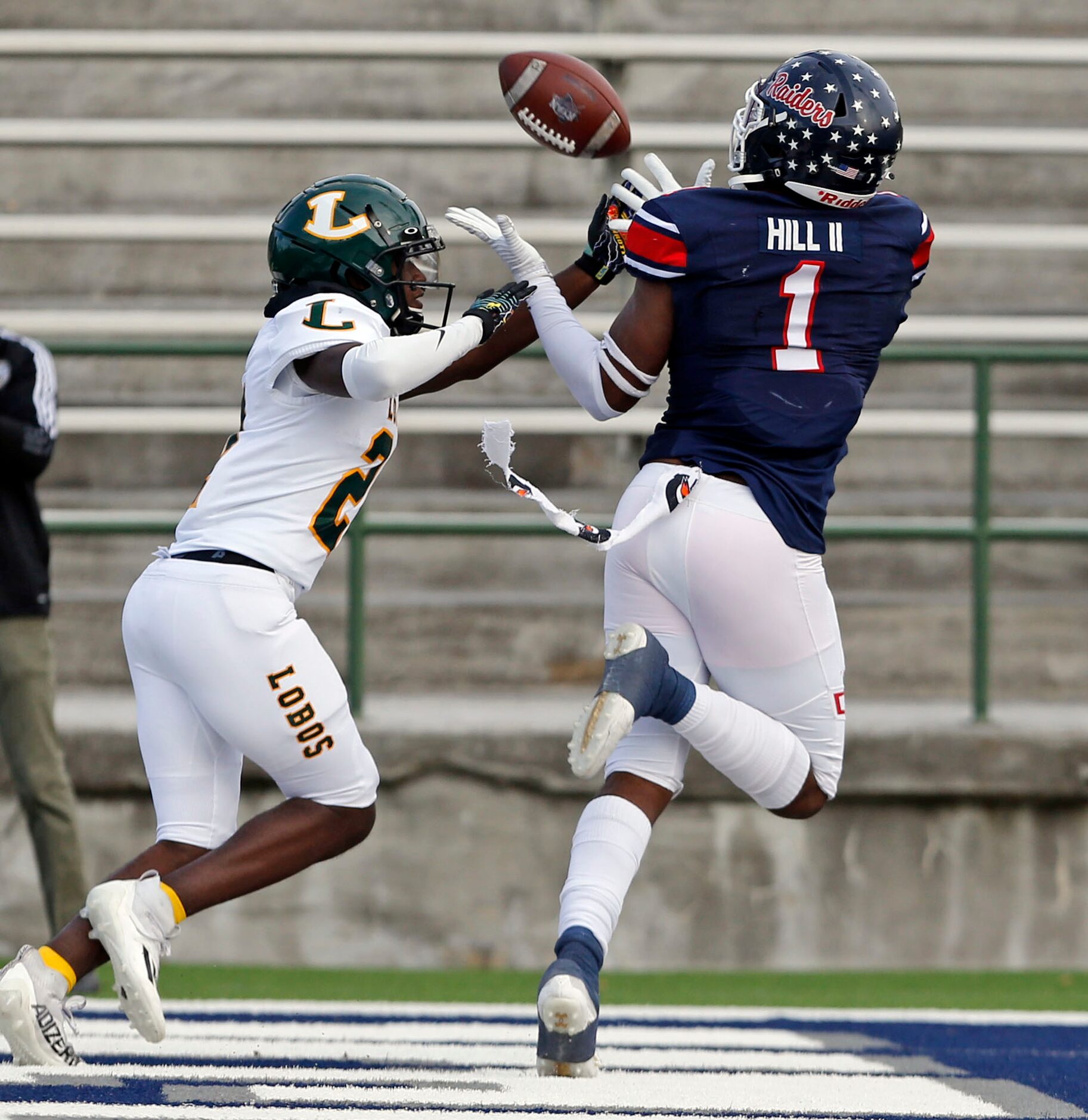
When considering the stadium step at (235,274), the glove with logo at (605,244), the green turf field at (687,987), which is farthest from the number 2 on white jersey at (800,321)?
the stadium step at (235,274)

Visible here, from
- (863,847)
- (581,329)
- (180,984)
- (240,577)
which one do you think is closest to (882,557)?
(863,847)

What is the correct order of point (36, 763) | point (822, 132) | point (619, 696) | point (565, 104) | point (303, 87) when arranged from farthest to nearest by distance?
point (303, 87), point (36, 763), point (565, 104), point (822, 132), point (619, 696)

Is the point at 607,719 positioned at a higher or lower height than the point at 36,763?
higher

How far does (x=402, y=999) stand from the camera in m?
5.25

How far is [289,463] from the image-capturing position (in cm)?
353

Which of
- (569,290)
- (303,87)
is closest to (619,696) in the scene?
(569,290)

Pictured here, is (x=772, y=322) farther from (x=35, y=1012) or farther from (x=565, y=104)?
(x=35, y=1012)

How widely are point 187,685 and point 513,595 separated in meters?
4.04

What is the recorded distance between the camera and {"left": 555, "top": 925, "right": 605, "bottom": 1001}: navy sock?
11.1ft

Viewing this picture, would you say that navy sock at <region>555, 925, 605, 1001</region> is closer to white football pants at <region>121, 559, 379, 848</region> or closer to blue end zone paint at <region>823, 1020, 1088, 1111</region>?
white football pants at <region>121, 559, 379, 848</region>

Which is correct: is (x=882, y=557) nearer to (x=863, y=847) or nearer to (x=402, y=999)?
(x=863, y=847)

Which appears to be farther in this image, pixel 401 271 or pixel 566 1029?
pixel 401 271

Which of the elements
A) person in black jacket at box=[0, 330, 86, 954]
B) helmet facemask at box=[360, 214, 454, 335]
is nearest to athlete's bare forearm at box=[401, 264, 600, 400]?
helmet facemask at box=[360, 214, 454, 335]

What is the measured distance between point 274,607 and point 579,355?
0.78 meters
